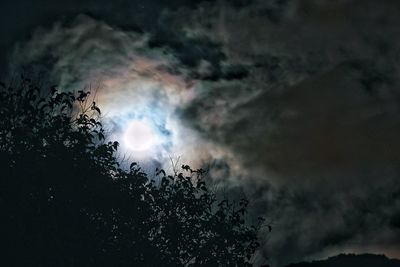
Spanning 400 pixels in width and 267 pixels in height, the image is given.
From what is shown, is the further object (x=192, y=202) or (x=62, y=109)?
(x=192, y=202)

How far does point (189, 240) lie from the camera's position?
20.9 m

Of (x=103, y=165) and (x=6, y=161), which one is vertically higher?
(x=103, y=165)

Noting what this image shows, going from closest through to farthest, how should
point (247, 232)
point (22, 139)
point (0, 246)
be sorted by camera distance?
point (0, 246) → point (22, 139) → point (247, 232)

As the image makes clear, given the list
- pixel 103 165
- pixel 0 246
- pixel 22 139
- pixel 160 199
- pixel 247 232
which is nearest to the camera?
pixel 0 246

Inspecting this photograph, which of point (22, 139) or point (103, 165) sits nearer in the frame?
point (22, 139)

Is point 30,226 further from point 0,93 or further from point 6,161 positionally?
point 0,93

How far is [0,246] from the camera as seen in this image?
570 inches

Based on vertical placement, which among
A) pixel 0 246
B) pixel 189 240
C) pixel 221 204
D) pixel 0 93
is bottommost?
pixel 0 246

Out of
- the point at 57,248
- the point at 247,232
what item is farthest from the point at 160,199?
the point at 57,248

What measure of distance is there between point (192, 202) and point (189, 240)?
1.63 metres

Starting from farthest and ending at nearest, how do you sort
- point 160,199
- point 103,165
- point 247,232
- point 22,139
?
1. point 247,232
2. point 160,199
3. point 103,165
4. point 22,139

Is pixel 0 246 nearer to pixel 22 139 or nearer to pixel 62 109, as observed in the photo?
pixel 22 139

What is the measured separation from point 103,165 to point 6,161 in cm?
386

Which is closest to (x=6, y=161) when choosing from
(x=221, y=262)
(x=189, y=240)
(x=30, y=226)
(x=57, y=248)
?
(x=30, y=226)
